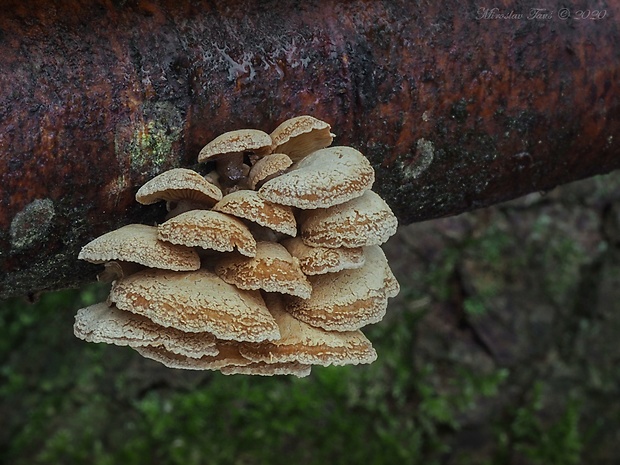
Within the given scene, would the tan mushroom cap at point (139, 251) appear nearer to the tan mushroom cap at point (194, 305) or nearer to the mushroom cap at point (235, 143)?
the tan mushroom cap at point (194, 305)

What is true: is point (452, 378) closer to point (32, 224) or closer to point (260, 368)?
point (260, 368)

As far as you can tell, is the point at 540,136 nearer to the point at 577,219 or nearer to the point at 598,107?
the point at 598,107

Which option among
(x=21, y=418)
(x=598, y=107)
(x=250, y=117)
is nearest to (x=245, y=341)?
(x=250, y=117)

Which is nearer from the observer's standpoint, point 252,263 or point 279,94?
point 252,263

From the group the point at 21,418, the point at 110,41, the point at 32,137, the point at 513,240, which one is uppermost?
the point at 110,41

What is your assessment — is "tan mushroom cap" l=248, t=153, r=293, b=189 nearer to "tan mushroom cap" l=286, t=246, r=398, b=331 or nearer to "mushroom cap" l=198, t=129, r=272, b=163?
"mushroom cap" l=198, t=129, r=272, b=163

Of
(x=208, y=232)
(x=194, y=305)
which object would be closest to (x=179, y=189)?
(x=208, y=232)

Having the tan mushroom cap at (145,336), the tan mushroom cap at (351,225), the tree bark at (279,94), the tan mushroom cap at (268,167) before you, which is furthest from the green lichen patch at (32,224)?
the tan mushroom cap at (351,225)
